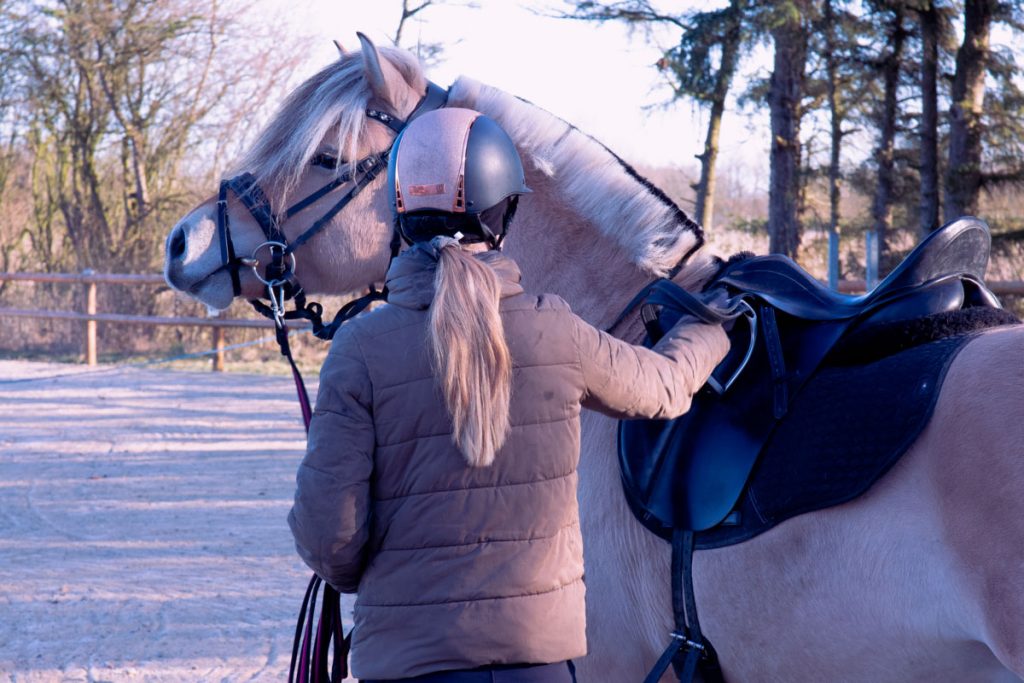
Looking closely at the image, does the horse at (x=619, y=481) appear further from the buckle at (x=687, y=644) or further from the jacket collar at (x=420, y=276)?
the jacket collar at (x=420, y=276)

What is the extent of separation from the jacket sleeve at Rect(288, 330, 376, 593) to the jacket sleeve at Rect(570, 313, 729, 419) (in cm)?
40

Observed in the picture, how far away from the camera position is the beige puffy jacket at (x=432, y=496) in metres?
1.54

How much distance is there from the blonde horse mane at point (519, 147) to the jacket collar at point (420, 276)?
90cm

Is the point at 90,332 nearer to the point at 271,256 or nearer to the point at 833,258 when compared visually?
the point at 833,258

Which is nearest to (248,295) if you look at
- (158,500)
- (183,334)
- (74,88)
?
(158,500)

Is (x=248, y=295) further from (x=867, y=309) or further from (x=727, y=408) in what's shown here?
(x=867, y=309)

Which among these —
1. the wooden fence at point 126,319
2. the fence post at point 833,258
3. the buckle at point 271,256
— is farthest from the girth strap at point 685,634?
the wooden fence at point 126,319

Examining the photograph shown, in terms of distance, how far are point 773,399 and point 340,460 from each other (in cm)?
100

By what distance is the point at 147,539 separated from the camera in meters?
5.45

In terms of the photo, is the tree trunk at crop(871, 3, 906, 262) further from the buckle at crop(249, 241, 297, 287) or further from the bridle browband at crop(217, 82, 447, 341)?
the buckle at crop(249, 241, 297, 287)

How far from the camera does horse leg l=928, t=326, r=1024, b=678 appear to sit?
5.07 feet

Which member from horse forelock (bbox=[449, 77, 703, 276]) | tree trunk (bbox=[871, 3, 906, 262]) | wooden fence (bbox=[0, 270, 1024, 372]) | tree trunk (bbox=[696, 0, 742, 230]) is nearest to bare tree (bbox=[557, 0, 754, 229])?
Result: tree trunk (bbox=[696, 0, 742, 230])

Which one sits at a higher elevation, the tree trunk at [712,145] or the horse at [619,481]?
the tree trunk at [712,145]

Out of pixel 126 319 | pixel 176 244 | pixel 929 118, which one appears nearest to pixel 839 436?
pixel 176 244
